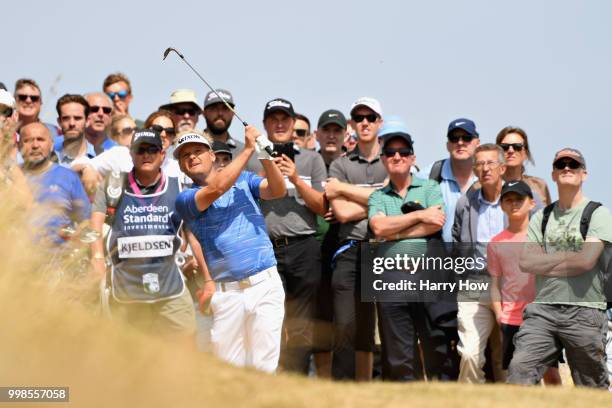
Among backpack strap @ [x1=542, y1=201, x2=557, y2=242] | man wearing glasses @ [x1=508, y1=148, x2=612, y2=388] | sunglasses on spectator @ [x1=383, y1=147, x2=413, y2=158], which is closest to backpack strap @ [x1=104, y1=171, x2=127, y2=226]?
sunglasses on spectator @ [x1=383, y1=147, x2=413, y2=158]

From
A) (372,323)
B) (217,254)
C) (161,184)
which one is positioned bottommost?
(372,323)

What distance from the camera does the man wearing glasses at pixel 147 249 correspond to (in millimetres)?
9531

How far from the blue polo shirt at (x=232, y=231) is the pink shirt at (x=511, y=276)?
2.45 meters

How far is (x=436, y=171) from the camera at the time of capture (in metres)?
11.0

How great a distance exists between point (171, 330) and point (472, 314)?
3150 mm

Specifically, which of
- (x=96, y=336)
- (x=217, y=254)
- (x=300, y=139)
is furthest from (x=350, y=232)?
(x=96, y=336)

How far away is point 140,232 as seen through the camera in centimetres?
951

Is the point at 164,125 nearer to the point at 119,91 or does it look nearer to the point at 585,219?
the point at 119,91

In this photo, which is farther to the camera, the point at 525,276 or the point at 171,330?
the point at 525,276

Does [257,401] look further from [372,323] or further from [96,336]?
[372,323]

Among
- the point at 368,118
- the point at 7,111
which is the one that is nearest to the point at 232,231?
the point at 7,111

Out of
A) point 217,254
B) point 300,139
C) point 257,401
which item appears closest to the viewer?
point 257,401

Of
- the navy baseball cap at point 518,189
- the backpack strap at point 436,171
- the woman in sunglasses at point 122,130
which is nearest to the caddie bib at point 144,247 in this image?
the woman in sunglasses at point 122,130

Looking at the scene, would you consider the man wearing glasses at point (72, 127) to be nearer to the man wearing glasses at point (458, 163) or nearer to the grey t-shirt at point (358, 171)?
the grey t-shirt at point (358, 171)
